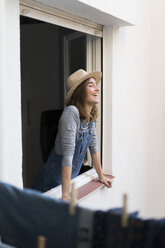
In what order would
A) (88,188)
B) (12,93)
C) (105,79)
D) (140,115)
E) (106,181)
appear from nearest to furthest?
(12,93) → (88,188) → (106,181) → (105,79) → (140,115)

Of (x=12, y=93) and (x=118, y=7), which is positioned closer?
(x=12, y=93)

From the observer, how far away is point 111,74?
8.14 ft

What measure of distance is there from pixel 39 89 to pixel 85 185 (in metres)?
1.70

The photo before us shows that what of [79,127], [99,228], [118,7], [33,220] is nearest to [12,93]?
[79,127]

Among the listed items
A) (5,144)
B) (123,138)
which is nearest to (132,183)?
(123,138)

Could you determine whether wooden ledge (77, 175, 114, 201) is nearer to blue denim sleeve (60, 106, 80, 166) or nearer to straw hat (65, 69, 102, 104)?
blue denim sleeve (60, 106, 80, 166)

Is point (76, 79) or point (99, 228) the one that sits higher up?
point (76, 79)

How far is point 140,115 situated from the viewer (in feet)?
9.80

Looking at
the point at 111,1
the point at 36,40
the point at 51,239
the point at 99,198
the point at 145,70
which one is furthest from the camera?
the point at 36,40

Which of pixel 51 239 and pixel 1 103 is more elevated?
pixel 1 103

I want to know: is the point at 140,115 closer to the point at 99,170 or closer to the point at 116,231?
the point at 99,170

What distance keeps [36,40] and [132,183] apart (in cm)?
193

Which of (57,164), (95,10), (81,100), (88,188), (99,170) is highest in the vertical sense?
(95,10)

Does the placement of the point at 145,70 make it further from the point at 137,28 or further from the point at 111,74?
the point at 111,74
